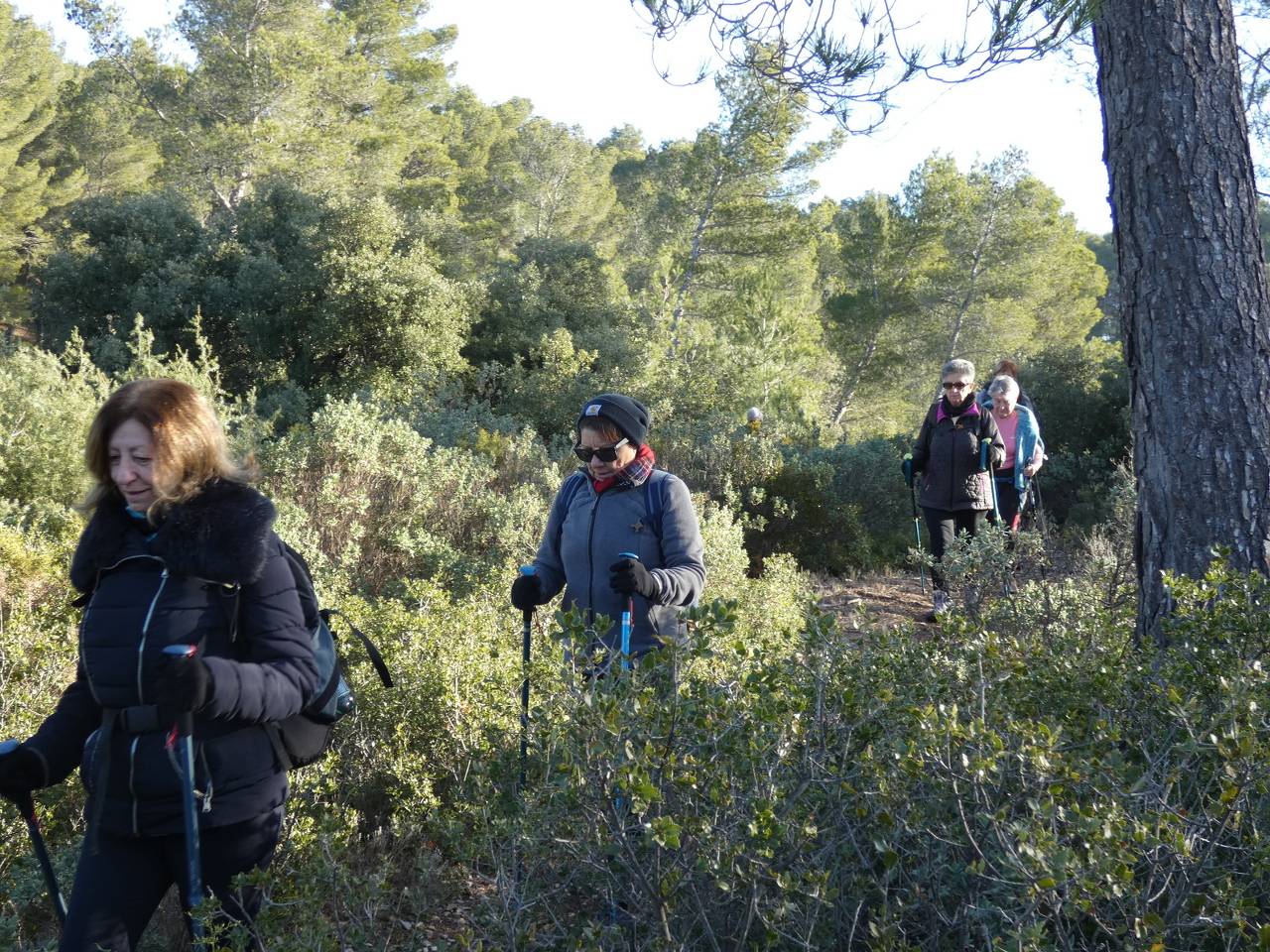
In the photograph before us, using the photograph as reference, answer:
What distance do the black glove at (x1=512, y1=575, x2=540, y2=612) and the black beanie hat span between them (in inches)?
21.1

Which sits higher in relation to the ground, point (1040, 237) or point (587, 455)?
point (1040, 237)

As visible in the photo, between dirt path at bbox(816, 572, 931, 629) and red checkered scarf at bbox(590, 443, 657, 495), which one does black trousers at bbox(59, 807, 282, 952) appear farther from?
dirt path at bbox(816, 572, 931, 629)

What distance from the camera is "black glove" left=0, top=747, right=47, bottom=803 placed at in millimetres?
2316

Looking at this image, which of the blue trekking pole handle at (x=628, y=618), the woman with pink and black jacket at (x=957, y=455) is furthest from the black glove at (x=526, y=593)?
the woman with pink and black jacket at (x=957, y=455)

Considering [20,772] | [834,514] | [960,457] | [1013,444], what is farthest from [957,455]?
[20,772]

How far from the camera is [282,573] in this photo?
2.39 m

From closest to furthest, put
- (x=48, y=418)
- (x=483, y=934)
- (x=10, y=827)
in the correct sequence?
(x=483, y=934) < (x=10, y=827) < (x=48, y=418)

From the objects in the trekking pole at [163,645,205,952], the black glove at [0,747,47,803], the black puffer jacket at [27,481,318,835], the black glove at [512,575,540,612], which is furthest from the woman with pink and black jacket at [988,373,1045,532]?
the black glove at [0,747,47,803]

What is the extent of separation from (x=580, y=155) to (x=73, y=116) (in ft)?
56.9

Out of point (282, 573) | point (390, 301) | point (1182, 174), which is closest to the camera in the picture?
point (282, 573)

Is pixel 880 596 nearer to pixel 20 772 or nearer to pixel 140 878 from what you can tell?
pixel 140 878

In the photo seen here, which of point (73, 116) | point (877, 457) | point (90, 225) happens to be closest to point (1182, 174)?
point (877, 457)

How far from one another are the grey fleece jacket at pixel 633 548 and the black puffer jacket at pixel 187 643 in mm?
1214

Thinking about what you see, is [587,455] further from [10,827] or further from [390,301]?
[390,301]
